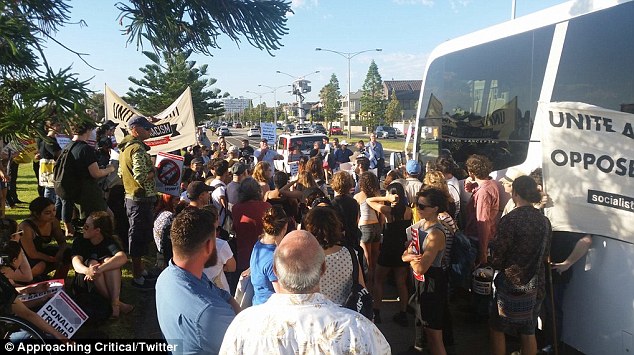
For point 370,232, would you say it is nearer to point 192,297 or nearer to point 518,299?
point 518,299

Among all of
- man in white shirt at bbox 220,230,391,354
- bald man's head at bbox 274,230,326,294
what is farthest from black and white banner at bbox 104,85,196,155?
man in white shirt at bbox 220,230,391,354

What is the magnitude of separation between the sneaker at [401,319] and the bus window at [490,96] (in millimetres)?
2341

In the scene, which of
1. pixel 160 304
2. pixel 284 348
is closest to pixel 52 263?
pixel 160 304

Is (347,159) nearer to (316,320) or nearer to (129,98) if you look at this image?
(316,320)

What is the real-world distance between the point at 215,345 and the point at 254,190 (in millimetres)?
3078

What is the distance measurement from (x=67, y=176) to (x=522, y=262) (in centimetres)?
511

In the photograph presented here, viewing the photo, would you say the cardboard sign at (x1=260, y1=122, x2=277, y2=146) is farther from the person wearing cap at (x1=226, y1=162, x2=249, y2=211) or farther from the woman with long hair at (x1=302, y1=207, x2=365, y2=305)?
the woman with long hair at (x1=302, y1=207, x2=365, y2=305)

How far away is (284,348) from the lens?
185 centimetres

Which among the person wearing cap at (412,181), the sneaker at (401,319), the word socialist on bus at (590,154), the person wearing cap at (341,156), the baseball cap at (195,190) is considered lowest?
the sneaker at (401,319)

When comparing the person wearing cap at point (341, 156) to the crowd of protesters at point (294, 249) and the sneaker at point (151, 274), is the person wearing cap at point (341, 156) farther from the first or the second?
the sneaker at point (151, 274)

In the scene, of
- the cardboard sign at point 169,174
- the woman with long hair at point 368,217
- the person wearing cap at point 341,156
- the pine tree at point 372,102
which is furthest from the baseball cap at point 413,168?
the pine tree at point 372,102

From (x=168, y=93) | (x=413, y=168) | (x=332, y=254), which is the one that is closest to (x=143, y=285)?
(x=332, y=254)

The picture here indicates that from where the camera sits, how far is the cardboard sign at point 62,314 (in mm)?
3748

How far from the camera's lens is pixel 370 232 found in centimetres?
574
